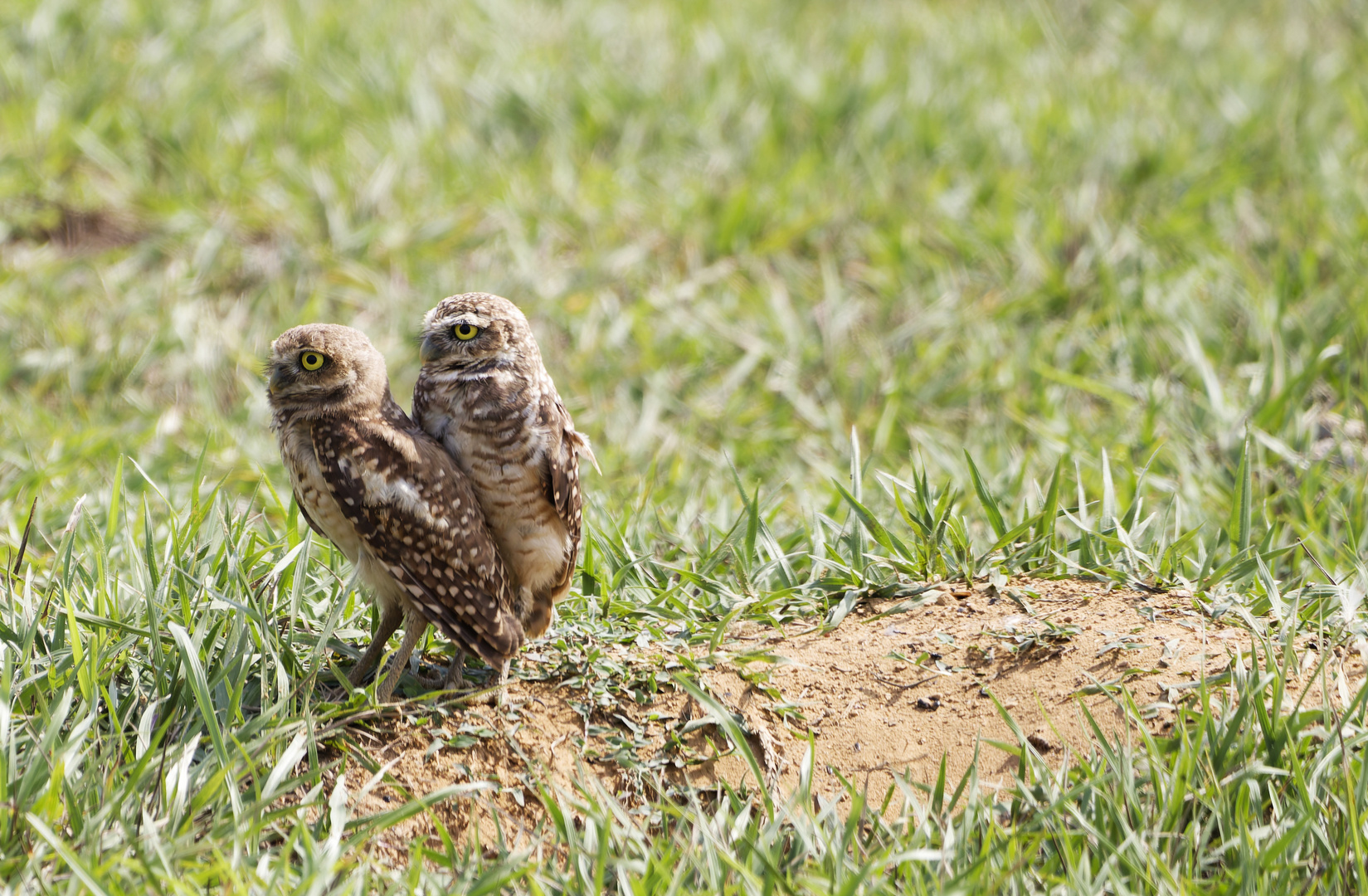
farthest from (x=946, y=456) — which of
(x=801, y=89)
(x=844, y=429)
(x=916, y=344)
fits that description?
(x=801, y=89)

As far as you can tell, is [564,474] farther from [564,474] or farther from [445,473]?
[445,473]

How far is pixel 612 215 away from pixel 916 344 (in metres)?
1.73

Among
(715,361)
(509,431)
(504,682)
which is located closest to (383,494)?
(509,431)

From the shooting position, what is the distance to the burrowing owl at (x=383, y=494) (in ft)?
9.61

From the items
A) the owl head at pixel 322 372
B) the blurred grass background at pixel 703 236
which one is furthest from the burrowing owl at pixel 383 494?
the blurred grass background at pixel 703 236

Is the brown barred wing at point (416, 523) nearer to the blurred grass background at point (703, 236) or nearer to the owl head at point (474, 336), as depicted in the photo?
the owl head at point (474, 336)

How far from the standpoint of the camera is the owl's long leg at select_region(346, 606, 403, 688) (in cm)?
311

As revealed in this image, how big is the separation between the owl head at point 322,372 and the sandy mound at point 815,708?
779mm

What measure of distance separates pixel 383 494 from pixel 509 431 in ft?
1.13

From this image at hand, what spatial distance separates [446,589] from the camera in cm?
295

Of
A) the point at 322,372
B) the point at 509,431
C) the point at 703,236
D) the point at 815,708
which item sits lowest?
the point at 815,708

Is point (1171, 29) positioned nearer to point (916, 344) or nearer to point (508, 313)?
point (916, 344)

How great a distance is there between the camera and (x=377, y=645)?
3.13 metres

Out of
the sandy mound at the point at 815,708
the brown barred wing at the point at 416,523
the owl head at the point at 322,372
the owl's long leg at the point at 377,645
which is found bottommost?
the sandy mound at the point at 815,708
